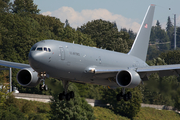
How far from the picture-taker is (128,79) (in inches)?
1438

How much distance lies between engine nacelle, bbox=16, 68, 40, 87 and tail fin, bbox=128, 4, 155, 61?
17573 millimetres

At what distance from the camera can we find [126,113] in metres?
104

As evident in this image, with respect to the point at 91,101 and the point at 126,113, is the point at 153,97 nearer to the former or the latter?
the point at 126,113

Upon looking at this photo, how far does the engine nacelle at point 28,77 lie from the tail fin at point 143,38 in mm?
17573

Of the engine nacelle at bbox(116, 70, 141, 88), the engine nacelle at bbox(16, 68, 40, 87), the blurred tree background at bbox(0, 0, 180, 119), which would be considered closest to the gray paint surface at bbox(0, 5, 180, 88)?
the engine nacelle at bbox(116, 70, 141, 88)

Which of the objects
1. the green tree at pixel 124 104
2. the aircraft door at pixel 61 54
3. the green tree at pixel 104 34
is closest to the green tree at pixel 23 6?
the green tree at pixel 104 34

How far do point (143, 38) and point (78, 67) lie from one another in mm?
20045

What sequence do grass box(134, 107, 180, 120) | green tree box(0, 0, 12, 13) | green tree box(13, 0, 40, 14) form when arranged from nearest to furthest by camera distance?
1. grass box(134, 107, 180, 120)
2. green tree box(0, 0, 12, 13)
3. green tree box(13, 0, 40, 14)

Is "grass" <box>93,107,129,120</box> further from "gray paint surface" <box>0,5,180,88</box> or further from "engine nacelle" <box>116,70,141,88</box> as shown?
"engine nacelle" <box>116,70,141,88</box>

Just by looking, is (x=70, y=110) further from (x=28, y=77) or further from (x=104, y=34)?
(x=104, y=34)

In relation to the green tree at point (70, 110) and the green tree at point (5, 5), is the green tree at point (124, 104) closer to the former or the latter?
the green tree at point (70, 110)

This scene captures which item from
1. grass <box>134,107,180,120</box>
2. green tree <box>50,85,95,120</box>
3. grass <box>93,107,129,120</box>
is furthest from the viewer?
grass <box>134,107,180,120</box>

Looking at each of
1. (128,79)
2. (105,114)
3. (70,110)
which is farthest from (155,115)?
(128,79)

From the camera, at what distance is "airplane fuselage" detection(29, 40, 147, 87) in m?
31.0
